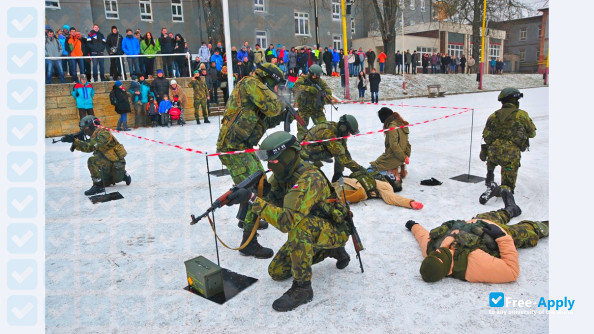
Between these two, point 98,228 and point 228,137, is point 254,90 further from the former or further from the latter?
point 98,228

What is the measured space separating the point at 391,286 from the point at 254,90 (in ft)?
8.50

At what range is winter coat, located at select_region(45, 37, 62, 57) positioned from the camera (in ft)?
42.7

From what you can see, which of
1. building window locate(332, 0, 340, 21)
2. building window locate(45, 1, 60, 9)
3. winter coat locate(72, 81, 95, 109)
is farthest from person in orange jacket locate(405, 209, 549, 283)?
building window locate(332, 0, 340, 21)

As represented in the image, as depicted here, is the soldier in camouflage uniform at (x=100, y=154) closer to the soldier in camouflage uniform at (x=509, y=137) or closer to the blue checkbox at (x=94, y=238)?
the blue checkbox at (x=94, y=238)

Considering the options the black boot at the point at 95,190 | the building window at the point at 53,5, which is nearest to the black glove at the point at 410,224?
the black boot at the point at 95,190

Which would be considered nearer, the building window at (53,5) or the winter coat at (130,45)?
the winter coat at (130,45)

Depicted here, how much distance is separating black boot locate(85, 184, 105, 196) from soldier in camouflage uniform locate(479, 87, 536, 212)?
20.2 feet

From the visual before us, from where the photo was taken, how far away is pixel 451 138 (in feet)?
Answer: 35.1

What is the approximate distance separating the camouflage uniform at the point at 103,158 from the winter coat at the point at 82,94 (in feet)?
23.3

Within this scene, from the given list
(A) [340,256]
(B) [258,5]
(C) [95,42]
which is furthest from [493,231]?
(B) [258,5]

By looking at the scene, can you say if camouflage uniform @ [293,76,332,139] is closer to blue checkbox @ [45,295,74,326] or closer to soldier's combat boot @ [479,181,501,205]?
soldier's combat boot @ [479,181,501,205]

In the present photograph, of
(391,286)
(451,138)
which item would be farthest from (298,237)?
(451,138)

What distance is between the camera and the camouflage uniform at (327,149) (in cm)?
598

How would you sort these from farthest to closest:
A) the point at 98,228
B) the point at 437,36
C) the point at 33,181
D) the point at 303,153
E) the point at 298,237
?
1. the point at 437,36
2. the point at 303,153
3. the point at 98,228
4. the point at 298,237
5. the point at 33,181
